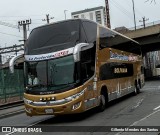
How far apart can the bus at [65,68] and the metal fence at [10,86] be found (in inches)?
569

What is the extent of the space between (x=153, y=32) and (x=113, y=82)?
128ft

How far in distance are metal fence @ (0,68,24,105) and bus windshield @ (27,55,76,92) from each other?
52.0 feet

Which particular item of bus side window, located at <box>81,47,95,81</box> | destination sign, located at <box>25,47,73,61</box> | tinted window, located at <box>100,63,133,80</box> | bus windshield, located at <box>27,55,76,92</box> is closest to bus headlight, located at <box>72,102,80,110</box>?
bus windshield, located at <box>27,55,76,92</box>

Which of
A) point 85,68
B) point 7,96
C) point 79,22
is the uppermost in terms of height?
point 79,22

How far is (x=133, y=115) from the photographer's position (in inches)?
601

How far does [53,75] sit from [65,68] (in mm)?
505

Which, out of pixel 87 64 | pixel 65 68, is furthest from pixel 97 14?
pixel 65 68

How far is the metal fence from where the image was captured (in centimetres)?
3098

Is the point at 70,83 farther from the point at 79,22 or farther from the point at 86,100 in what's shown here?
the point at 79,22

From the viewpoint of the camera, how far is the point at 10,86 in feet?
106

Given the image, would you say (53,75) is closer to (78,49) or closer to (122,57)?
(78,49)

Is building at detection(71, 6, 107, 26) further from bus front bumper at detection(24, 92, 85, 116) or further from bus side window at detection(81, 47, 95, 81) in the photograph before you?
bus front bumper at detection(24, 92, 85, 116)

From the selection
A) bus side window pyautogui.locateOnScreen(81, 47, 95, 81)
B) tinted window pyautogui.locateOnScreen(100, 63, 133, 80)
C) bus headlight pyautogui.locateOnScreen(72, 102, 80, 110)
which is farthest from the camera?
tinted window pyautogui.locateOnScreen(100, 63, 133, 80)

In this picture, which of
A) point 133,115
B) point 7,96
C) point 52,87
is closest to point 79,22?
point 52,87
